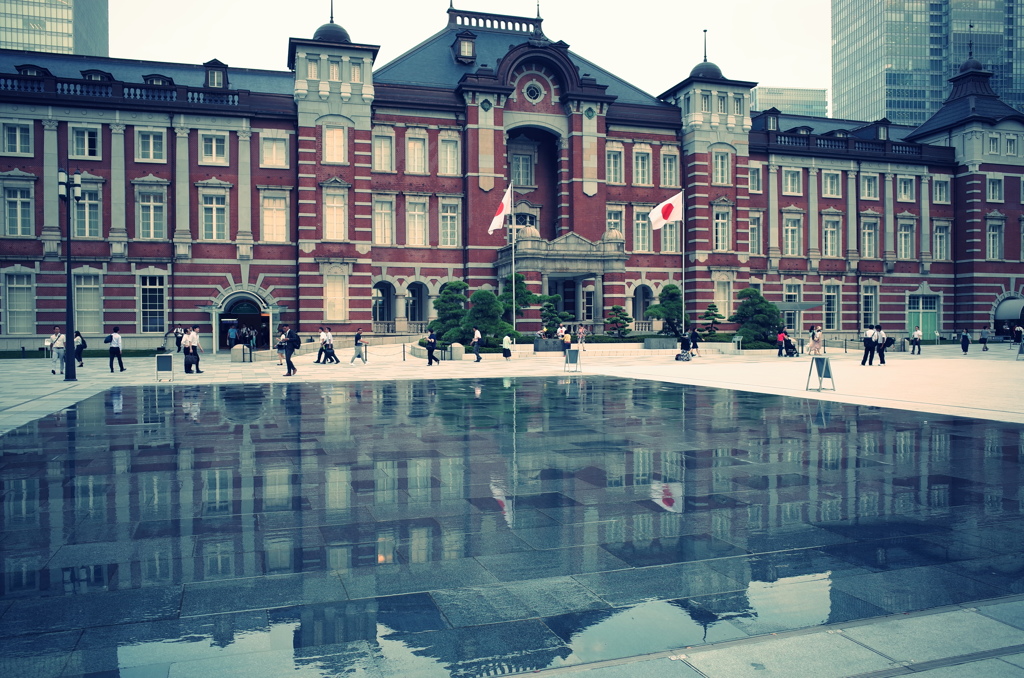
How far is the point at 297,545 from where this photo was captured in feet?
19.3

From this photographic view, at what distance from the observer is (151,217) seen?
40.4 metres

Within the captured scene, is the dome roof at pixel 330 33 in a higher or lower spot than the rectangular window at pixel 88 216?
higher

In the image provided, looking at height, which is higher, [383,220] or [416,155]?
[416,155]

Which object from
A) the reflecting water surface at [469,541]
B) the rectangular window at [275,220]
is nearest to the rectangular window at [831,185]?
the rectangular window at [275,220]

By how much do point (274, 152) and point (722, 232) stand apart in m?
28.4

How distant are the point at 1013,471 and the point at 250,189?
3999 centimetres

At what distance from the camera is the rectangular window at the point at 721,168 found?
4866 cm

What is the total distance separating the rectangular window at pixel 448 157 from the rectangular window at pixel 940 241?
121ft

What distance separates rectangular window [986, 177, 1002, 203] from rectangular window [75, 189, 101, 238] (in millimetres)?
59380

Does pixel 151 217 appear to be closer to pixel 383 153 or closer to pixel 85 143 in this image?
pixel 85 143

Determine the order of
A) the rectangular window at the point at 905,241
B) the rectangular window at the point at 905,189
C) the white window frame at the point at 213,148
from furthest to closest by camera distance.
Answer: the rectangular window at the point at 905,241 → the rectangular window at the point at 905,189 → the white window frame at the point at 213,148

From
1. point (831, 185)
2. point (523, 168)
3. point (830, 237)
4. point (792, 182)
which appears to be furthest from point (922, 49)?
point (523, 168)

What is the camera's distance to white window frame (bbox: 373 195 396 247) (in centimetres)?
4362

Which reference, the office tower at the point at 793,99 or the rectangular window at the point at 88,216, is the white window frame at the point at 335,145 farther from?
the office tower at the point at 793,99
